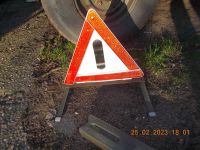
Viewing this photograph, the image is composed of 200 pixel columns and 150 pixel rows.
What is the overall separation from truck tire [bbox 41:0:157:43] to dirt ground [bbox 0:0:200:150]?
0.41 m

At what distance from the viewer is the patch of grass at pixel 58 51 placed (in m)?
3.83

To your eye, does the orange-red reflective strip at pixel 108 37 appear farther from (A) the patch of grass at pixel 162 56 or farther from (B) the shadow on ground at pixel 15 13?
(B) the shadow on ground at pixel 15 13

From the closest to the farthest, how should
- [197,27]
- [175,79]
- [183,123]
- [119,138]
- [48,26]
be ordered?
[119,138]
[183,123]
[175,79]
[197,27]
[48,26]

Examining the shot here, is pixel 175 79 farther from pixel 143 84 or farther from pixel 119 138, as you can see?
pixel 119 138

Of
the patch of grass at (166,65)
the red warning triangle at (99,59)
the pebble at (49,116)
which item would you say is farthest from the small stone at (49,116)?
the patch of grass at (166,65)

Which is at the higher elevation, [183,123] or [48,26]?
[48,26]

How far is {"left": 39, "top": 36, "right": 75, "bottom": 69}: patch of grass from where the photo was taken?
12.6 feet

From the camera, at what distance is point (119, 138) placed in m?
2.70

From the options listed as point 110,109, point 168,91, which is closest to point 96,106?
point 110,109

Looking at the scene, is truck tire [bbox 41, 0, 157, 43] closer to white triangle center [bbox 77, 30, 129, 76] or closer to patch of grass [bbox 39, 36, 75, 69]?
patch of grass [bbox 39, 36, 75, 69]

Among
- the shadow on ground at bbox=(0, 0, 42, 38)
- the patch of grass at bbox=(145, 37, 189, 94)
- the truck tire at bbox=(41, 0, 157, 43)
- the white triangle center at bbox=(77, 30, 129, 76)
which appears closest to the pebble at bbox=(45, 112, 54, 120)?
the white triangle center at bbox=(77, 30, 129, 76)

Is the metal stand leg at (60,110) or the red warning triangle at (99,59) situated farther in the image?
the metal stand leg at (60,110)

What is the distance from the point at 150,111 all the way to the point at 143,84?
30 centimetres
